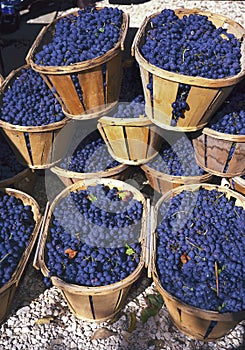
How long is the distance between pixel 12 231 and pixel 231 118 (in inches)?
64.9

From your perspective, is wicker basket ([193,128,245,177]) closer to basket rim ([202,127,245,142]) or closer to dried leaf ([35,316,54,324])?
basket rim ([202,127,245,142])

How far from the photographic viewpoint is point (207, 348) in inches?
108

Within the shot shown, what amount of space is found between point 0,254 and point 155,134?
131 centimetres

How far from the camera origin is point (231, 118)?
2730mm

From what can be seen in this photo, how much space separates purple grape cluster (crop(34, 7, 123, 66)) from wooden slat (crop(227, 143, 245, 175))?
3.34ft

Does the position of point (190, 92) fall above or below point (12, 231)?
above

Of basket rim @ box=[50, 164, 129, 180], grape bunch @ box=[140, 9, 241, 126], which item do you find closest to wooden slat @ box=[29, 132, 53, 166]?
basket rim @ box=[50, 164, 129, 180]

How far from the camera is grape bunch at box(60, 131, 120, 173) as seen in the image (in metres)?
3.21

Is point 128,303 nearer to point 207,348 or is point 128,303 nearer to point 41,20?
point 207,348

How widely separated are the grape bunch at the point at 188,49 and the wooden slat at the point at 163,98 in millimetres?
28

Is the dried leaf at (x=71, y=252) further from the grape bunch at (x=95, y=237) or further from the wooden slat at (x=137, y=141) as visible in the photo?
the wooden slat at (x=137, y=141)

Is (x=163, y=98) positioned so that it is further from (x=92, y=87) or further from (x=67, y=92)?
(x=67, y=92)

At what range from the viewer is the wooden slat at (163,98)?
242 centimetres

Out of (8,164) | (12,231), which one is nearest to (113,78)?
(8,164)
